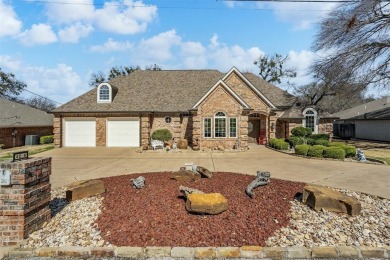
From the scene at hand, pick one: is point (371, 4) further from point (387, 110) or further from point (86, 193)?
point (86, 193)

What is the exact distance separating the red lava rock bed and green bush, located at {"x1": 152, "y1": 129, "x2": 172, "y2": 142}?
45.3 feet

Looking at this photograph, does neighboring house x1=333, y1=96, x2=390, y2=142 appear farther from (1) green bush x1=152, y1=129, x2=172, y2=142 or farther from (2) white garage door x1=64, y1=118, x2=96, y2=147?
(2) white garage door x1=64, y1=118, x2=96, y2=147

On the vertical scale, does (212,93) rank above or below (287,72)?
below

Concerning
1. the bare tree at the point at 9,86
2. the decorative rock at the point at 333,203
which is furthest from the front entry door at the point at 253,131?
the bare tree at the point at 9,86

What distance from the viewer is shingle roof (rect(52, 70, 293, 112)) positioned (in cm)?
2191

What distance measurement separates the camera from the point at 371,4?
21500 millimetres

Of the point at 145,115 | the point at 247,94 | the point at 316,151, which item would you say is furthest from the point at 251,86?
the point at 145,115

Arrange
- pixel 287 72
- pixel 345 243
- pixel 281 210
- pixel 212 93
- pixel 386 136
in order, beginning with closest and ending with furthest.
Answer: pixel 345 243 → pixel 281 210 → pixel 212 93 → pixel 386 136 → pixel 287 72

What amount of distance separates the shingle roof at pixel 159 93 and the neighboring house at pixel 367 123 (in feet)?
39.0

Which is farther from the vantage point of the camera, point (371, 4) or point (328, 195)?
point (371, 4)

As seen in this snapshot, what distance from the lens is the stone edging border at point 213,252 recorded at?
4.12m

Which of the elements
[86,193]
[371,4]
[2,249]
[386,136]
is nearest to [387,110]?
[386,136]

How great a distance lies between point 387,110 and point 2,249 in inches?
1441

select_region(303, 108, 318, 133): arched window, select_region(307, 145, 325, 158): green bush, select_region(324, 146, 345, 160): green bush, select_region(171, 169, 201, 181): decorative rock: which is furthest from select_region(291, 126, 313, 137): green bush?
select_region(171, 169, 201, 181): decorative rock
